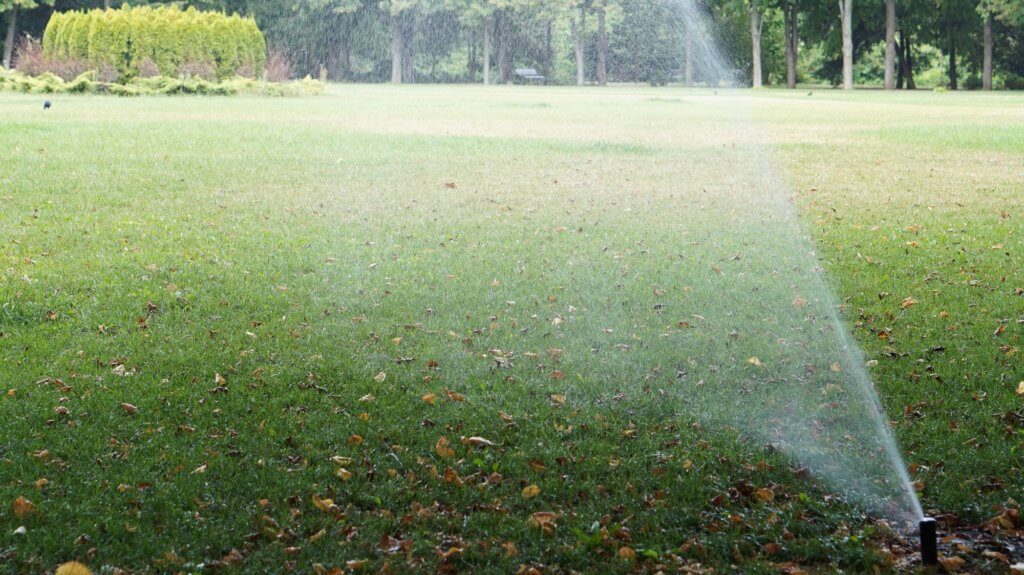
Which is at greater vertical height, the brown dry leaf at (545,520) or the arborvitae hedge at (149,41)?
the arborvitae hedge at (149,41)

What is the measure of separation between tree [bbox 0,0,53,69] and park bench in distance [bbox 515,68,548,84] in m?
26.2

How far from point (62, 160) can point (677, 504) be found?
11401 millimetres

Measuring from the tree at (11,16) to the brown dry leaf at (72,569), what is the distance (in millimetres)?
47884

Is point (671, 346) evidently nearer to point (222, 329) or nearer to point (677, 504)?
point (677, 504)

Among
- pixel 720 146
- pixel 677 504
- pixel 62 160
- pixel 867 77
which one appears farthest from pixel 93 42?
pixel 867 77

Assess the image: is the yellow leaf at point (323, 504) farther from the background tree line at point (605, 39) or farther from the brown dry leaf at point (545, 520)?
the background tree line at point (605, 39)

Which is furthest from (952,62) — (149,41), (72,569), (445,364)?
(72,569)

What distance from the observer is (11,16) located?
51.5 m

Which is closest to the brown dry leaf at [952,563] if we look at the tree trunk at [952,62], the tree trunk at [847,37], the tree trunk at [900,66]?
the tree trunk at [847,37]

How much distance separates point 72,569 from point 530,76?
59.3m

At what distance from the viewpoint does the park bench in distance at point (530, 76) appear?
60531 mm

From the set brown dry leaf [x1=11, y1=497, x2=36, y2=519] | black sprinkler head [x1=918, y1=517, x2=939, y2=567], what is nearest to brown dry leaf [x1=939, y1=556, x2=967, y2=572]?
black sprinkler head [x1=918, y1=517, x2=939, y2=567]

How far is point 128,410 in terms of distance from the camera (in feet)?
16.1

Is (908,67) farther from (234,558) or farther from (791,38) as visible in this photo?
(234,558)
